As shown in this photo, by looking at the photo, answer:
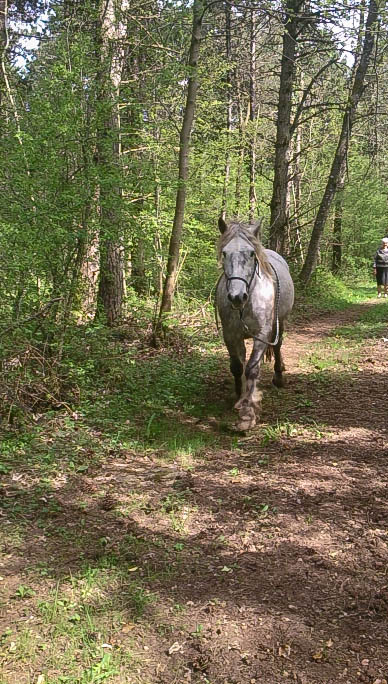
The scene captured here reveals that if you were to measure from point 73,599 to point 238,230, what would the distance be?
12.6ft

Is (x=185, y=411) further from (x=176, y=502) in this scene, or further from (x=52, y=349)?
(x=176, y=502)

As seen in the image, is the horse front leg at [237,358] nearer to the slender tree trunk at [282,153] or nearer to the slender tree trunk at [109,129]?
the slender tree trunk at [109,129]

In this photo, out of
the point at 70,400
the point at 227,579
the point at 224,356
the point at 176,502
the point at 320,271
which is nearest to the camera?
the point at 227,579

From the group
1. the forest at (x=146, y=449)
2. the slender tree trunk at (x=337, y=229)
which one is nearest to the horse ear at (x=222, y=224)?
the forest at (x=146, y=449)

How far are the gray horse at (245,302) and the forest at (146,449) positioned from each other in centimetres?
44

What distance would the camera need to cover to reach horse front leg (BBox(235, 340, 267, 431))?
5699 millimetres

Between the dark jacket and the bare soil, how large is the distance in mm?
9796

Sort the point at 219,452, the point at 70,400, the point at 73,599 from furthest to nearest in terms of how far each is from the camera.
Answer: the point at 70,400 < the point at 219,452 < the point at 73,599

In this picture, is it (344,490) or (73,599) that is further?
(344,490)

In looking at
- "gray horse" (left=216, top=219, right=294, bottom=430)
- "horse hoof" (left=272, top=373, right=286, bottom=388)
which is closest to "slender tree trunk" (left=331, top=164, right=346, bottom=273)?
"horse hoof" (left=272, top=373, right=286, bottom=388)

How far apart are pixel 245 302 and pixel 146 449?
1.78 m

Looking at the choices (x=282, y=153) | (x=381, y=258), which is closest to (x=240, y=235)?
(x=282, y=153)

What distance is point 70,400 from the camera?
612 centimetres

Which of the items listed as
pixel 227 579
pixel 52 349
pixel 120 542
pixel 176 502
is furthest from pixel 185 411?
pixel 227 579
